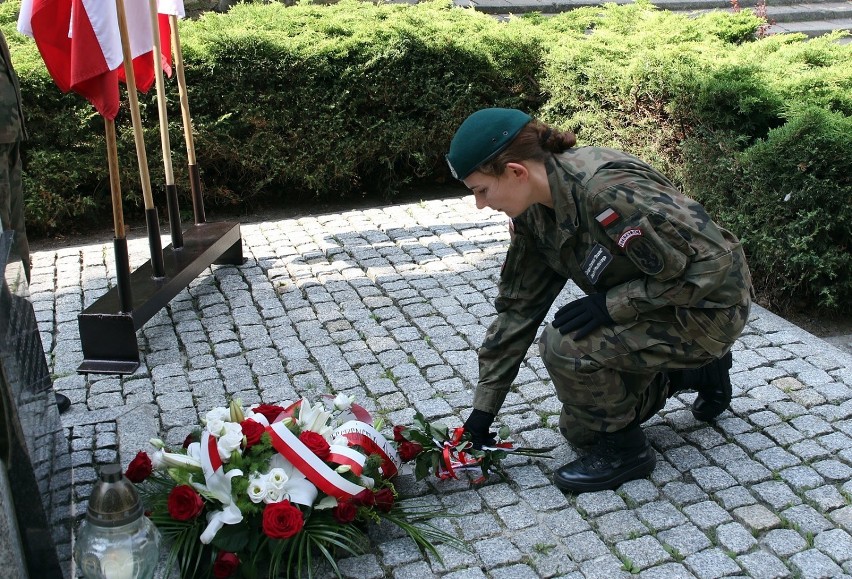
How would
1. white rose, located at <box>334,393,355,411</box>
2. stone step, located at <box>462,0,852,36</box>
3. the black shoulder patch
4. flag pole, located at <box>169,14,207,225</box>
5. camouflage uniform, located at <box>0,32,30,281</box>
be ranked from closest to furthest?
the black shoulder patch → white rose, located at <box>334,393,355,411</box> → camouflage uniform, located at <box>0,32,30,281</box> → flag pole, located at <box>169,14,207,225</box> → stone step, located at <box>462,0,852,36</box>

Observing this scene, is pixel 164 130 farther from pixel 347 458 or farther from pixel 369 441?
pixel 347 458

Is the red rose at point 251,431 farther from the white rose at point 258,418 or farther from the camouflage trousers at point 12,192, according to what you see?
the camouflage trousers at point 12,192

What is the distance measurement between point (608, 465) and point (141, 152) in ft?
9.96

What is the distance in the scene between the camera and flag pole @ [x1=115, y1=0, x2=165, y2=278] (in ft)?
16.1

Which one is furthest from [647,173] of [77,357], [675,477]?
[77,357]

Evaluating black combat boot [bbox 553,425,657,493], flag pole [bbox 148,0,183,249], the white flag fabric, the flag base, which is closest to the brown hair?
black combat boot [bbox 553,425,657,493]

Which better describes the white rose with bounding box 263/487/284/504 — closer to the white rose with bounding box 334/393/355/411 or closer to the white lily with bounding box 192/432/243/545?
the white lily with bounding box 192/432/243/545

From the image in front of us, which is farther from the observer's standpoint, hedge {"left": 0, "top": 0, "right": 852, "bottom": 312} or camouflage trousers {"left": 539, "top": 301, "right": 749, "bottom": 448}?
hedge {"left": 0, "top": 0, "right": 852, "bottom": 312}

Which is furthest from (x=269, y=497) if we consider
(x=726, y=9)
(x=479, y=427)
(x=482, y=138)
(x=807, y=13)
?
(x=807, y=13)

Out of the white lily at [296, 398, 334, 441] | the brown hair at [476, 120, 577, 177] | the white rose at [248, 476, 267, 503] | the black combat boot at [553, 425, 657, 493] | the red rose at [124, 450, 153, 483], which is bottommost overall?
the black combat boot at [553, 425, 657, 493]

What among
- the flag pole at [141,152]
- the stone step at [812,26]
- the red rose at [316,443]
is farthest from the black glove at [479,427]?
the stone step at [812,26]

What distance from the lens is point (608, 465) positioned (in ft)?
12.5

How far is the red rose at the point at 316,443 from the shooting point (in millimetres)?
3410

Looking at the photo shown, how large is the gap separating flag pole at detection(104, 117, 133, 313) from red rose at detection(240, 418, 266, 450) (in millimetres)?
1849
